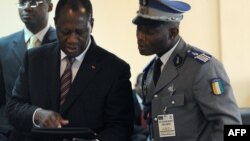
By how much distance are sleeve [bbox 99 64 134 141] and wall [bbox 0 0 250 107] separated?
2.37m

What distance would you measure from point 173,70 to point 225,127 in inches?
16.0

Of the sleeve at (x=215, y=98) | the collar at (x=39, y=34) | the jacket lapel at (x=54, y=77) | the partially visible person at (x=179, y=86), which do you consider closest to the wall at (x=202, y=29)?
the collar at (x=39, y=34)

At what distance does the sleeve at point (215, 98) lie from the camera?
1.78m

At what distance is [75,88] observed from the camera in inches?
80.1

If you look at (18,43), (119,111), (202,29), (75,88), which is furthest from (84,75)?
(202,29)

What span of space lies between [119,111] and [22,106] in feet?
1.55

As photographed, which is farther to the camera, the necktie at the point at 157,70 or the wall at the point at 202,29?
the wall at the point at 202,29

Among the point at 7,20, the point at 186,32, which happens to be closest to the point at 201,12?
the point at 186,32

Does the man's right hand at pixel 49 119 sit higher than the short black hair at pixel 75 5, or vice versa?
the short black hair at pixel 75 5

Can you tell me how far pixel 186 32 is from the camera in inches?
173

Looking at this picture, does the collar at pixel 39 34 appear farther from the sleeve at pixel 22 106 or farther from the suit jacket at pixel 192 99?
the suit jacket at pixel 192 99

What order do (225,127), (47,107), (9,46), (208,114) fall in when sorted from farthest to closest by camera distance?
(9,46) < (47,107) < (208,114) < (225,127)

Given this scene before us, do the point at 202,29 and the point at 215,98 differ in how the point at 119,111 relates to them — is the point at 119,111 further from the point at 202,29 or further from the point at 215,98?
the point at 202,29

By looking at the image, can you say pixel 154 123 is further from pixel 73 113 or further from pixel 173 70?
pixel 73 113
